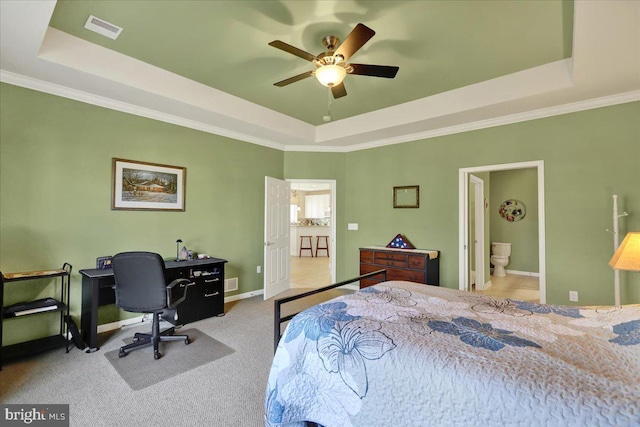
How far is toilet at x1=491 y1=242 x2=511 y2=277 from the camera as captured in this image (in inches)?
271

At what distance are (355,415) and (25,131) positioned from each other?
392 cm

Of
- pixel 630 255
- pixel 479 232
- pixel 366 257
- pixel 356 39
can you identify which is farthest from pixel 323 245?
pixel 356 39

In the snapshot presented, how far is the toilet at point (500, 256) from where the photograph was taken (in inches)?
271

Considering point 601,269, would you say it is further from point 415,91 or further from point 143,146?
point 143,146

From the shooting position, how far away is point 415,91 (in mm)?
3838

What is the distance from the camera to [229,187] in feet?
15.5

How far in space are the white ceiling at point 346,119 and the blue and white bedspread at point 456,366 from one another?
82.7 inches

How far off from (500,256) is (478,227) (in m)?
2.35

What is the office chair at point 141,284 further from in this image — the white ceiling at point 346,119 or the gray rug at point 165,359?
the white ceiling at point 346,119

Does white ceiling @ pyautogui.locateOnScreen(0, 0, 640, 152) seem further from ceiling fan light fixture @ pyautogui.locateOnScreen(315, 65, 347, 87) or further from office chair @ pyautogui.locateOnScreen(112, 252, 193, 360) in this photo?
office chair @ pyautogui.locateOnScreen(112, 252, 193, 360)

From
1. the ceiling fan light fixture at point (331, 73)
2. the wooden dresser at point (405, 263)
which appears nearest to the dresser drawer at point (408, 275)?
the wooden dresser at point (405, 263)

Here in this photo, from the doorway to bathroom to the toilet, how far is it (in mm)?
563

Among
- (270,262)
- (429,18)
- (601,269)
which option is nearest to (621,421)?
(429,18)

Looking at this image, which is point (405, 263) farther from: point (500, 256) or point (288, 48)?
point (500, 256)
